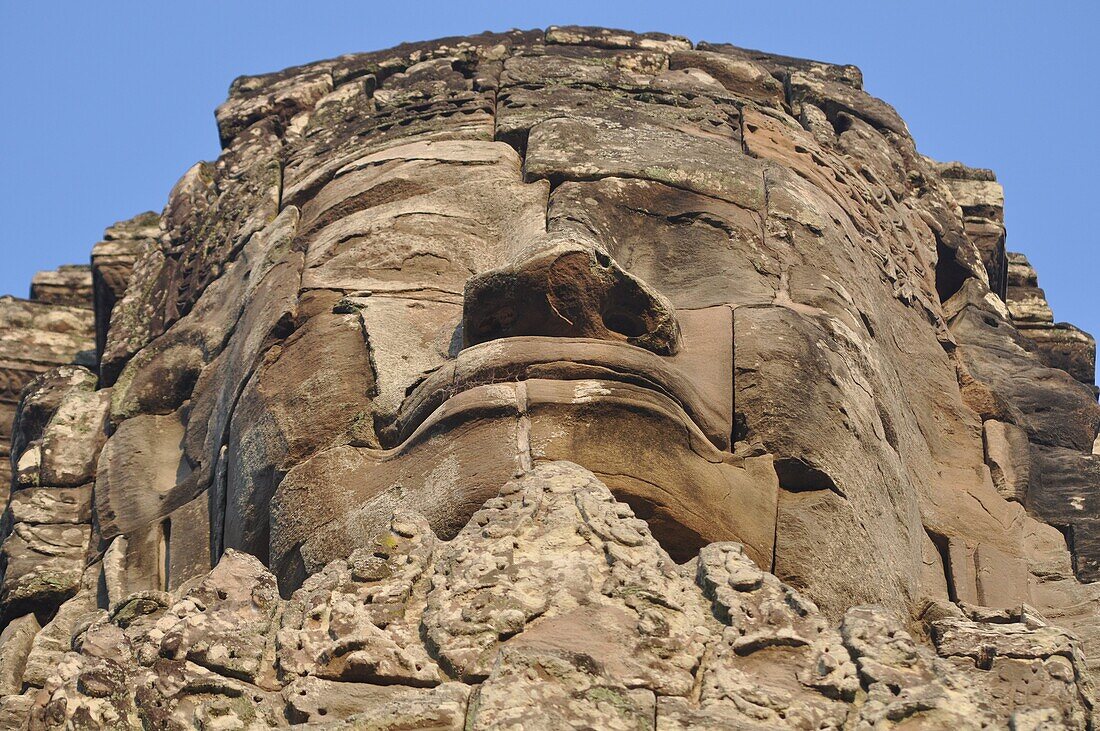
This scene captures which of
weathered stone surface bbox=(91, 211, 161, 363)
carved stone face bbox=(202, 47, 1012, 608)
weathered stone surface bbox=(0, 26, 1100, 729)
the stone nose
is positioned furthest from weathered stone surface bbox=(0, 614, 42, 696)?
the stone nose

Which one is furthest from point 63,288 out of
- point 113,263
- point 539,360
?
point 539,360

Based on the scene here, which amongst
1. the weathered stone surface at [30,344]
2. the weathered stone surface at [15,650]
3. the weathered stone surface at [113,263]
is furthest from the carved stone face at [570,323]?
the weathered stone surface at [30,344]

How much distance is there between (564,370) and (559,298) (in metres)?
0.37

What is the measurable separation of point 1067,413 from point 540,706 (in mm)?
5672

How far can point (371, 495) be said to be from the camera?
7875mm

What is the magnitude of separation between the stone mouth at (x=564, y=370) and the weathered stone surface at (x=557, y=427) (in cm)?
2

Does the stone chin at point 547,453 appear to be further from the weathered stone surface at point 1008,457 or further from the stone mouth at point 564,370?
the weathered stone surface at point 1008,457

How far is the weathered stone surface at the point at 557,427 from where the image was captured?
630cm

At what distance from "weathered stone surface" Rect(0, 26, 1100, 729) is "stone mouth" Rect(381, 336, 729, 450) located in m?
0.02

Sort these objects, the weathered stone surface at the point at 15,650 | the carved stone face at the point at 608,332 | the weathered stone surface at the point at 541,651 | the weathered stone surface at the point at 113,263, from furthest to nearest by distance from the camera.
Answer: the weathered stone surface at the point at 113,263
the weathered stone surface at the point at 15,650
the carved stone face at the point at 608,332
the weathered stone surface at the point at 541,651

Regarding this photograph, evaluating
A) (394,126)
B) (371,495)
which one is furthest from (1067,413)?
(371,495)

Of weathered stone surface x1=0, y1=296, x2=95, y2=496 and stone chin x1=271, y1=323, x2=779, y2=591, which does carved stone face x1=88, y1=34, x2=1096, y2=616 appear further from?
weathered stone surface x1=0, y1=296, x2=95, y2=496

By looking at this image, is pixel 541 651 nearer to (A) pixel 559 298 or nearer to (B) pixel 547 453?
(B) pixel 547 453

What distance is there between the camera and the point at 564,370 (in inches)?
303
